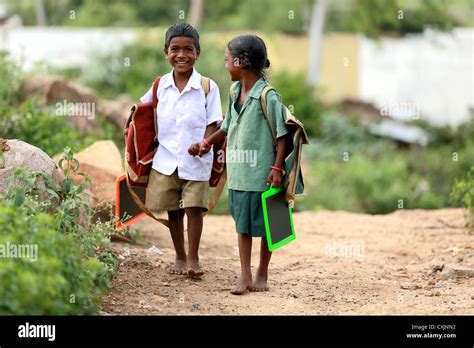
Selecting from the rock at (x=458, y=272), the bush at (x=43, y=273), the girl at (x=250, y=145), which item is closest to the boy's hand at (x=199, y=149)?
the girl at (x=250, y=145)

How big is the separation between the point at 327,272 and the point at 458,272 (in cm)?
94

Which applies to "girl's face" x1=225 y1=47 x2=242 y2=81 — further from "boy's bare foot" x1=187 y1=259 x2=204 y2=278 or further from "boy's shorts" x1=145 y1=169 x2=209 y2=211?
"boy's bare foot" x1=187 y1=259 x2=204 y2=278

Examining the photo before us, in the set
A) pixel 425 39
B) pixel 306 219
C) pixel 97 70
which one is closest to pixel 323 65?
pixel 425 39

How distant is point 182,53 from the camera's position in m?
6.44

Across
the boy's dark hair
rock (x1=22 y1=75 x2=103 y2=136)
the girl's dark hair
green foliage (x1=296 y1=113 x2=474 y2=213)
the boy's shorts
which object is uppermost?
the boy's dark hair

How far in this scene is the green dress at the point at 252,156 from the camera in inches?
243

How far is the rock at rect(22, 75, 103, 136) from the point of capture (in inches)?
419

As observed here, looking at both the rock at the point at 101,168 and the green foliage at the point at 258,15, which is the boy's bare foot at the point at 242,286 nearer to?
the rock at the point at 101,168

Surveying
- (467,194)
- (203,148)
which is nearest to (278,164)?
(203,148)

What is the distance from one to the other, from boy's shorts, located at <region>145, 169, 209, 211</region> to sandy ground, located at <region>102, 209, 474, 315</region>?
0.49 metres

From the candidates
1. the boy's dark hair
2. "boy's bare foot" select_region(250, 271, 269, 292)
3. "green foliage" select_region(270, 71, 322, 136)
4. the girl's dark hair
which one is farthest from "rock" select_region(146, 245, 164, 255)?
"green foliage" select_region(270, 71, 322, 136)

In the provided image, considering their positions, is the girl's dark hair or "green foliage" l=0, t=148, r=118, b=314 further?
the girl's dark hair

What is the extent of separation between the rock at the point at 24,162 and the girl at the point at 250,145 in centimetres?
118
